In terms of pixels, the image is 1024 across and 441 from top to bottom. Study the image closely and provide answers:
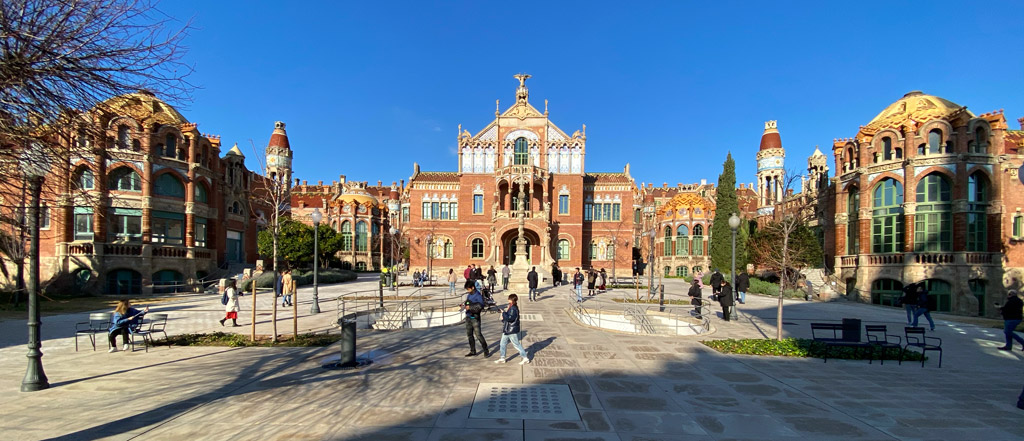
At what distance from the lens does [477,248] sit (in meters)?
49.1

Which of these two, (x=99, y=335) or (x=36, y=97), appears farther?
(x=99, y=335)

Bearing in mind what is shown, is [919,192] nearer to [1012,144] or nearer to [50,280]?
[1012,144]

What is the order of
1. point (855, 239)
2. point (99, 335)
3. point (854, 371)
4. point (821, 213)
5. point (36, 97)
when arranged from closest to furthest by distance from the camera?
point (36, 97)
point (854, 371)
point (99, 335)
point (855, 239)
point (821, 213)

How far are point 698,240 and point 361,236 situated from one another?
45075 mm

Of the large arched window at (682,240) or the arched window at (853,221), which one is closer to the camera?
the arched window at (853,221)

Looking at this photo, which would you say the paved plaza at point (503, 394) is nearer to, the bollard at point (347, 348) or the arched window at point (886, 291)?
the bollard at point (347, 348)

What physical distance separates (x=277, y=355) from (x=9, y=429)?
4.70 m

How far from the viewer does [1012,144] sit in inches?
1154

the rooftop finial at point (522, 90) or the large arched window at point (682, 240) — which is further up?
the rooftop finial at point (522, 90)

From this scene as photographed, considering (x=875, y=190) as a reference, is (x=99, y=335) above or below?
below

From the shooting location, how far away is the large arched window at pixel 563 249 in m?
49.3

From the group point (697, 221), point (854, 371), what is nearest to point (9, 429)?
point (854, 371)

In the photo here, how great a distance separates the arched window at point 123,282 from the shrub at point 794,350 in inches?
1381

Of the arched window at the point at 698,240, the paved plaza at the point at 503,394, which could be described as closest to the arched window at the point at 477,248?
the arched window at the point at 698,240
